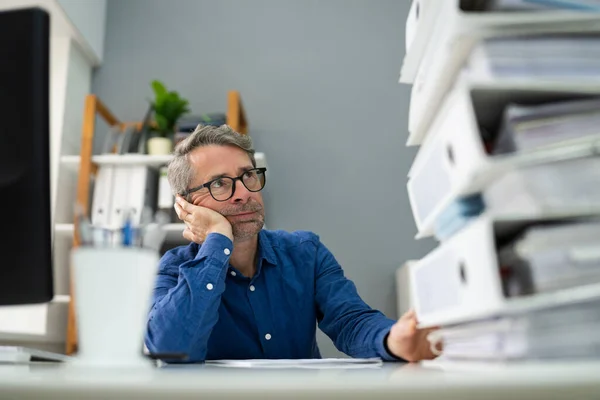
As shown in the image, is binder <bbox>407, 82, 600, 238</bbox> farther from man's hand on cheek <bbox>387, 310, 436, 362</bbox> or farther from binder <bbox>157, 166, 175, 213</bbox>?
binder <bbox>157, 166, 175, 213</bbox>

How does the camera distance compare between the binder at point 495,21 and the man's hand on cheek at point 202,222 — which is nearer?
the binder at point 495,21

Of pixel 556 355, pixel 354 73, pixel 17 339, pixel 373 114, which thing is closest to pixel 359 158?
pixel 373 114

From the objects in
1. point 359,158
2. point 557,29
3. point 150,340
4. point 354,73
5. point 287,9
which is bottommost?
point 150,340

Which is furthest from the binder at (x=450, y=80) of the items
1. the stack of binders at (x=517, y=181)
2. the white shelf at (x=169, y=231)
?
the white shelf at (x=169, y=231)

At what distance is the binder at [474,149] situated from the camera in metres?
0.52

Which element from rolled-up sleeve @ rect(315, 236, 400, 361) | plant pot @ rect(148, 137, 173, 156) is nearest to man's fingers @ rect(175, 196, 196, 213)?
rolled-up sleeve @ rect(315, 236, 400, 361)

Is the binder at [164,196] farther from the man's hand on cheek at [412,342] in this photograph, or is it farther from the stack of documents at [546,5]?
the stack of documents at [546,5]

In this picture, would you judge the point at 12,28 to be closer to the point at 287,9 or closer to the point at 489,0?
the point at 489,0

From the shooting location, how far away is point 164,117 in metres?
2.59

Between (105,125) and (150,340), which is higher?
(105,125)

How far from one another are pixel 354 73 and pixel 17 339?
2.20 m

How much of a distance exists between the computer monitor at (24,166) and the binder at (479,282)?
0.46 meters

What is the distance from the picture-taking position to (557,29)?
603 mm

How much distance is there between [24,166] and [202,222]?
66 centimetres
